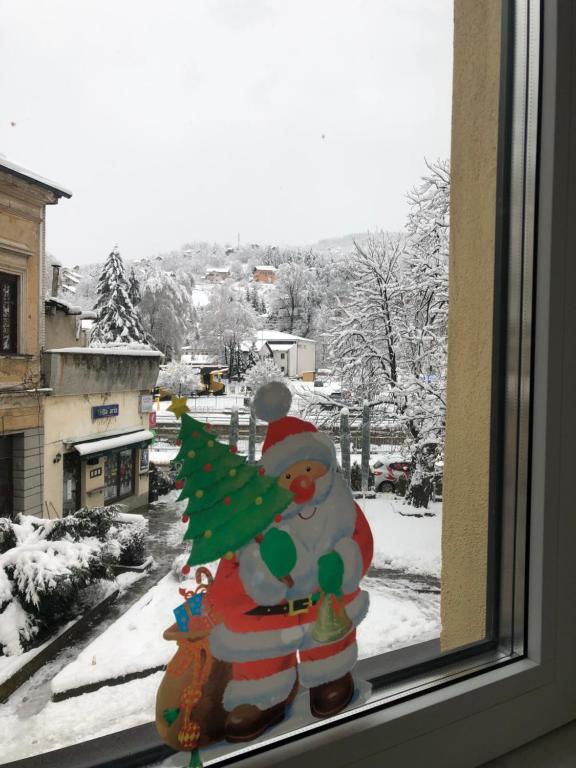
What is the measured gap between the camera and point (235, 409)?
0.62 m

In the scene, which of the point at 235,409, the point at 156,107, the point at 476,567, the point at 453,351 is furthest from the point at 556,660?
the point at 156,107

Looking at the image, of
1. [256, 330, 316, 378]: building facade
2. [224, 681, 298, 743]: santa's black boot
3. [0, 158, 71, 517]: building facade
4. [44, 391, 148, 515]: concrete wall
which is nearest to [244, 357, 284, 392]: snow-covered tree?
[256, 330, 316, 378]: building facade

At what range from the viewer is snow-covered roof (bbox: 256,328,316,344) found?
27.3 inches

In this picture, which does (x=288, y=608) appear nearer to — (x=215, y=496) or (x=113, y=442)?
(x=215, y=496)

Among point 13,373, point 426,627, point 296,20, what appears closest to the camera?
point 13,373

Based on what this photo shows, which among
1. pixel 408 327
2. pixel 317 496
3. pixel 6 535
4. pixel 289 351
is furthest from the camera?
pixel 408 327

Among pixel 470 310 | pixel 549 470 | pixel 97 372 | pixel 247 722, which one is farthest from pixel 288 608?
pixel 470 310

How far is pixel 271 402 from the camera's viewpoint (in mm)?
621

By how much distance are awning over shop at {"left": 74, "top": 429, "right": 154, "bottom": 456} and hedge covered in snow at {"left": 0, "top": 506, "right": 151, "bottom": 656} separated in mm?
61

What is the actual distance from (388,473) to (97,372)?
0.42 metres

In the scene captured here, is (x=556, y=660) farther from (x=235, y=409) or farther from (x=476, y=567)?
(x=235, y=409)

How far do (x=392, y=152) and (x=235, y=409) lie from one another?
454mm

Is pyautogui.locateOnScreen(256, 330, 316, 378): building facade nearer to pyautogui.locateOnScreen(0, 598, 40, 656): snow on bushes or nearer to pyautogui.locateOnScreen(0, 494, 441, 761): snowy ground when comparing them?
pyautogui.locateOnScreen(0, 494, 441, 761): snowy ground

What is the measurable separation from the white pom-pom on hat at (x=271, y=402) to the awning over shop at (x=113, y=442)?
0.12m
